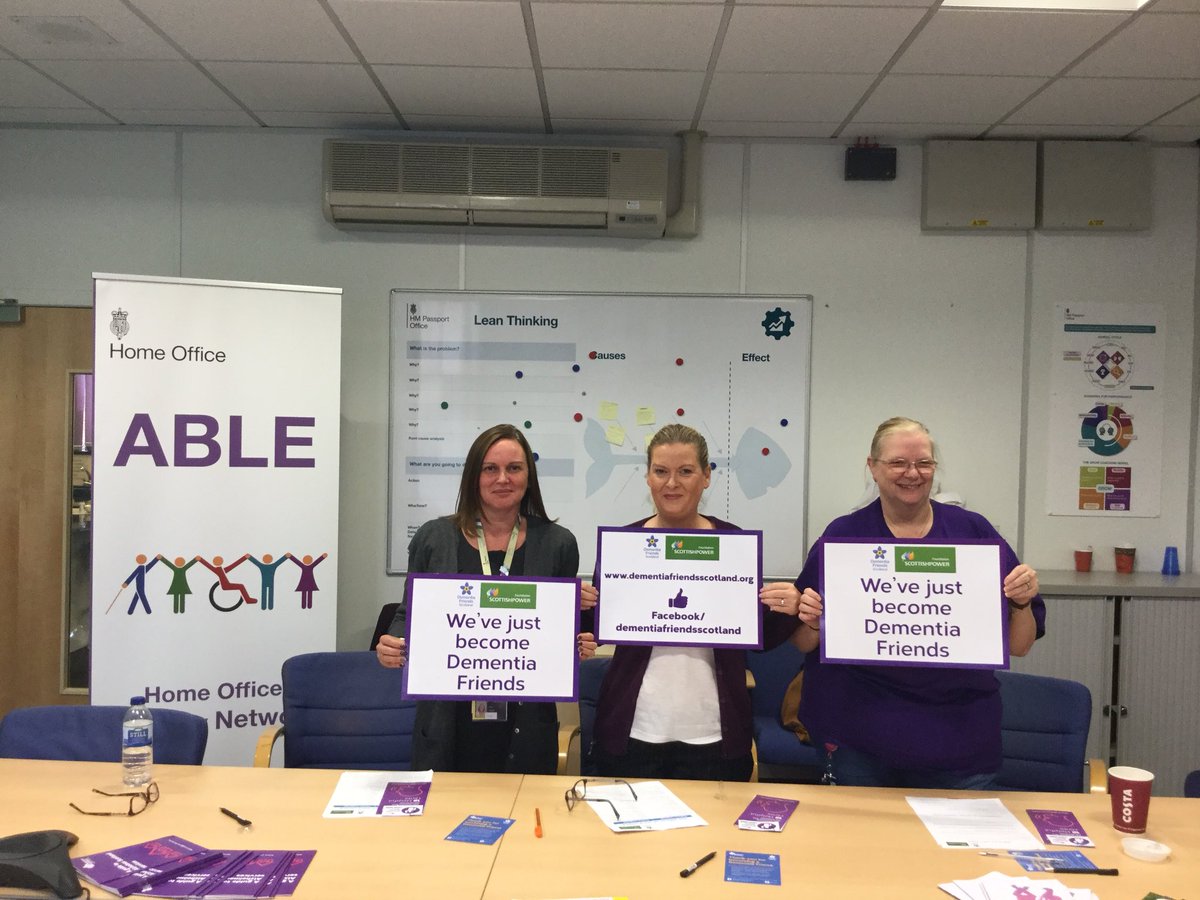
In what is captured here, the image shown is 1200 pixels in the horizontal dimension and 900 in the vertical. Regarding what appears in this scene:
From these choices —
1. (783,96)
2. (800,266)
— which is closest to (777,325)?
(800,266)

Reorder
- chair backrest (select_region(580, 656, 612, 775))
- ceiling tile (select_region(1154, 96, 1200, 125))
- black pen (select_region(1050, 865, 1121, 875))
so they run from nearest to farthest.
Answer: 1. black pen (select_region(1050, 865, 1121, 875))
2. chair backrest (select_region(580, 656, 612, 775))
3. ceiling tile (select_region(1154, 96, 1200, 125))

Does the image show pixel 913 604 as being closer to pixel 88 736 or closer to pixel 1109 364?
→ pixel 88 736

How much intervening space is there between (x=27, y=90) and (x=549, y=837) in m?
3.84

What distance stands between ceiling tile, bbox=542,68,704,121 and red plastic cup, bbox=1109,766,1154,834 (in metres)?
2.78

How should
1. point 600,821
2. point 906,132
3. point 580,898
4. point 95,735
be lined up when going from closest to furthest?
1. point 580,898
2. point 600,821
3. point 95,735
4. point 906,132

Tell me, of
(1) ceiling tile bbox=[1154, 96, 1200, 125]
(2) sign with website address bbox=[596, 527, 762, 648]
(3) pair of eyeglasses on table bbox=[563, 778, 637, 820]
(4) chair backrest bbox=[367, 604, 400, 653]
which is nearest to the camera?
(3) pair of eyeglasses on table bbox=[563, 778, 637, 820]

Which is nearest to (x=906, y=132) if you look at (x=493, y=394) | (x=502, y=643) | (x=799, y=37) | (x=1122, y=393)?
(x=799, y=37)

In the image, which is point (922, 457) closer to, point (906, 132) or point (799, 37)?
point (799, 37)

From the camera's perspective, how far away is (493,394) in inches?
163

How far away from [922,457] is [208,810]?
74.9 inches

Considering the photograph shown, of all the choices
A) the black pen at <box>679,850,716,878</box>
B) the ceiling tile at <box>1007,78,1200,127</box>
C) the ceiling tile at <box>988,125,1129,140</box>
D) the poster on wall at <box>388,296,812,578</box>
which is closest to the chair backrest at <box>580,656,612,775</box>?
the black pen at <box>679,850,716,878</box>

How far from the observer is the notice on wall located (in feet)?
6.97

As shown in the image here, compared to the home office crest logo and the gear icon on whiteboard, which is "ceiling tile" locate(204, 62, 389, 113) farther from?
the gear icon on whiteboard

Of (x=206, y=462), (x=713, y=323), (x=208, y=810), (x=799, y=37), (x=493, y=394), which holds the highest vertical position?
(x=799, y=37)
